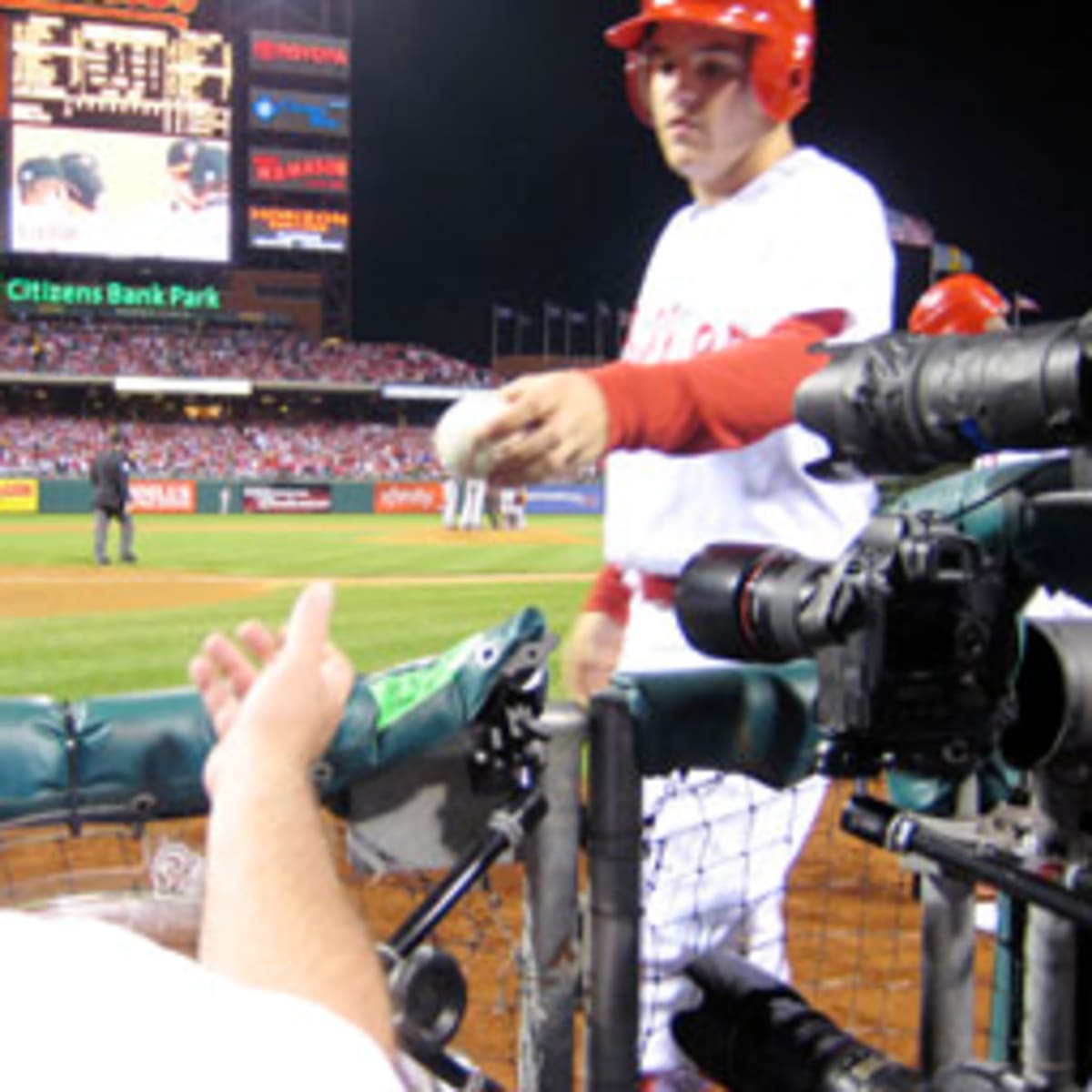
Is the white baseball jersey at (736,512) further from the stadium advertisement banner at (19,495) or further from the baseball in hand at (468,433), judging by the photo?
the stadium advertisement banner at (19,495)

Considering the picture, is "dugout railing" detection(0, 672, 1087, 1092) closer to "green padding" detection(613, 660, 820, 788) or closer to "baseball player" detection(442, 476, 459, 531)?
"green padding" detection(613, 660, 820, 788)

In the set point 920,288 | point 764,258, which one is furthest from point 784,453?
point 920,288

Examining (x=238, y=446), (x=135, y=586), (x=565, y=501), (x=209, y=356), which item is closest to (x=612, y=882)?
(x=135, y=586)

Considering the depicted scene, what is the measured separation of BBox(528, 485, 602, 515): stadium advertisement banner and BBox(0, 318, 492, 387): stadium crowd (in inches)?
491

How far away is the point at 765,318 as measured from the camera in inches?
71.1

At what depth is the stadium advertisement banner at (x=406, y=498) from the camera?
29891 mm

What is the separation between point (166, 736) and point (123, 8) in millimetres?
41718

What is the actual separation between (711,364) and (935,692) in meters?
0.51

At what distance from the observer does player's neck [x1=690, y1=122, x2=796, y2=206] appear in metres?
1.95

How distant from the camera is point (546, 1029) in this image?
4.91 ft

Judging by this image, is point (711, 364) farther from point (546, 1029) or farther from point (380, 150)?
point (380, 150)

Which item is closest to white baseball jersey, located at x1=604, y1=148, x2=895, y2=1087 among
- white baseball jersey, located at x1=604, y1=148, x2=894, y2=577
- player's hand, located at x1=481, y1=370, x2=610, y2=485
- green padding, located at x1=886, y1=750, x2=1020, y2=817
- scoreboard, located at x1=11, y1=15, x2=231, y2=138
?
white baseball jersey, located at x1=604, y1=148, x2=894, y2=577

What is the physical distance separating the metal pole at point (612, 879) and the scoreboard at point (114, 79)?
39081 mm

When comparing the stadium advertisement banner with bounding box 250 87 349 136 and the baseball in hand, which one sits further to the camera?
the stadium advertisement banner with bounding box 250 87 349 136
